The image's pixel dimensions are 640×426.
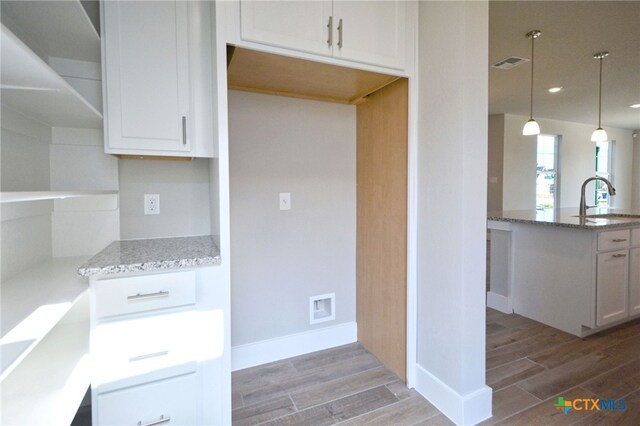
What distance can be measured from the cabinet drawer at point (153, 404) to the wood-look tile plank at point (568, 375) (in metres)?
1.84

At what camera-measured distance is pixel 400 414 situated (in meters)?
1.71

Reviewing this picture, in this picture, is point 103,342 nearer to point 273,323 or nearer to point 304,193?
point 273,323

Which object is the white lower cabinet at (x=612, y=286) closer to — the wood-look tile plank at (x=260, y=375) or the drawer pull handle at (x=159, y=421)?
the wood-look tile plank at (x=260, y=375)

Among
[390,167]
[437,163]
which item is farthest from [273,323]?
[437,163]

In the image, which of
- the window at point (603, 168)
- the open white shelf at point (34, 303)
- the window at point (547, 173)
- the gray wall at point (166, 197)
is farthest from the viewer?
the window at point (603, 168)

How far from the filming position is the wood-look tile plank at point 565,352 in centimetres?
221

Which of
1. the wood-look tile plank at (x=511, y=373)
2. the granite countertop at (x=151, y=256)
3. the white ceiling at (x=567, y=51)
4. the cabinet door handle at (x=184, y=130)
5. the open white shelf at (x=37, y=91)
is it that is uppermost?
the white ceiling at (x=567, y=51)

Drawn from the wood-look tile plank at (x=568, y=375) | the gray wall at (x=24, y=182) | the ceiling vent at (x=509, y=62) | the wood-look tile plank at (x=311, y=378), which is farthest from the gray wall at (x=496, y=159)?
the gray wall at (x=24, y=182)

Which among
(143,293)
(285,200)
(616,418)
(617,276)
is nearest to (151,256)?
(143,293)

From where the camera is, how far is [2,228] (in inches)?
50.1

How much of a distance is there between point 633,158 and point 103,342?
11188 mm

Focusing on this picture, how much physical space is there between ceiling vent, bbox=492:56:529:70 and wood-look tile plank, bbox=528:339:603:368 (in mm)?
2710

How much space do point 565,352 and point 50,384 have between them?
297 centimetres

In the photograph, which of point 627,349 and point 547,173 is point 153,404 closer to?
Result: point 627,349
